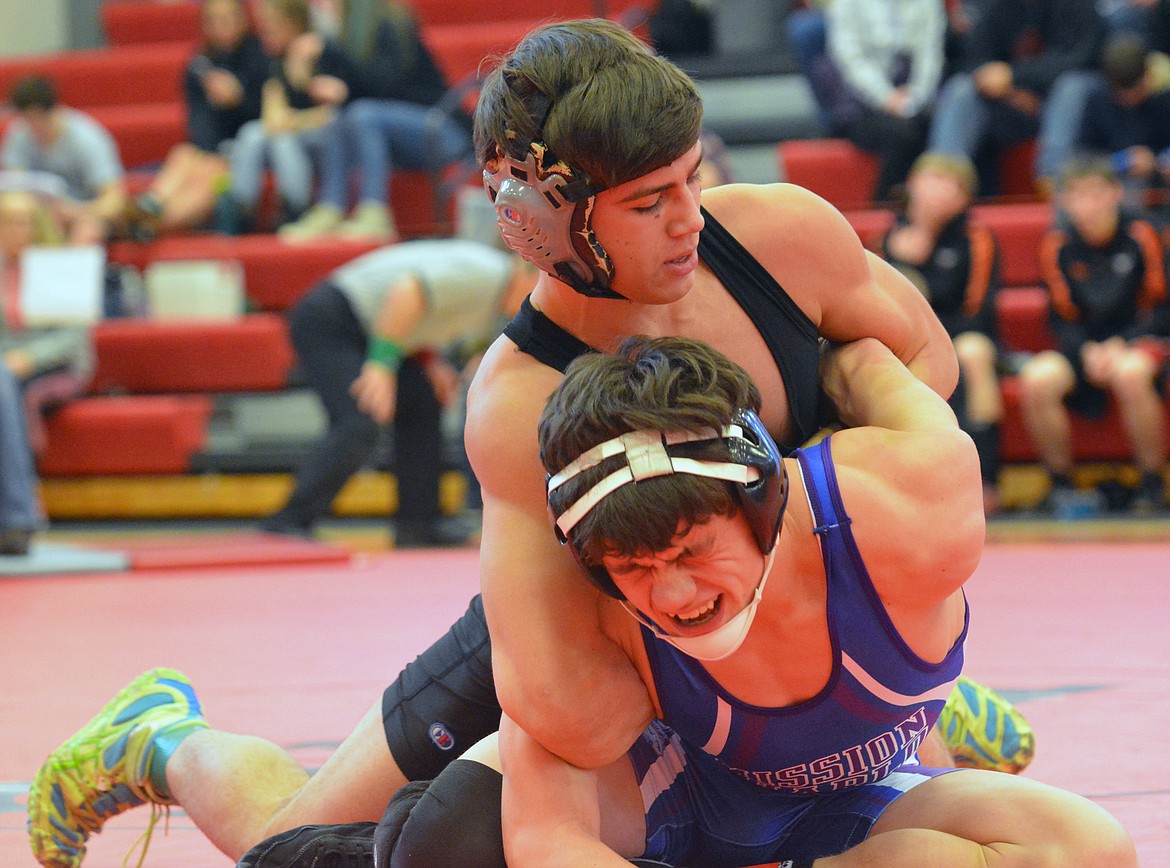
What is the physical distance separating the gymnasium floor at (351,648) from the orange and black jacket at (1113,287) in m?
1.00

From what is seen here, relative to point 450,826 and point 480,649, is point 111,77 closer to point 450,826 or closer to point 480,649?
point 480,649

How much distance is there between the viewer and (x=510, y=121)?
1.87m

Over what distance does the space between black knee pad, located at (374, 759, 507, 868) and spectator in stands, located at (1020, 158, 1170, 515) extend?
17.5 ft

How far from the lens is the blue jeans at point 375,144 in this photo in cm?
868

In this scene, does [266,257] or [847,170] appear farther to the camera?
[266,257]

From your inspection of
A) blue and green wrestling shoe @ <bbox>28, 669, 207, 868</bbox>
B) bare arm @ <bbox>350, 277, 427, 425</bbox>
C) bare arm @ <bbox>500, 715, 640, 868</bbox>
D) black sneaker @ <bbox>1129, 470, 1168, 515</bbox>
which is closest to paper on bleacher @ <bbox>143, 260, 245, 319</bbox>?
bare arm @ <bbox>350, 277, 427, 425</bbox>

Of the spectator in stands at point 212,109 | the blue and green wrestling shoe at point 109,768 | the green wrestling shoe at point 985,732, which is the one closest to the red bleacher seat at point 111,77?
the spectator in stands at point 212,109

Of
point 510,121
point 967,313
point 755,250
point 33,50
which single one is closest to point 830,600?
point 755,250

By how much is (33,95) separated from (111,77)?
198cm

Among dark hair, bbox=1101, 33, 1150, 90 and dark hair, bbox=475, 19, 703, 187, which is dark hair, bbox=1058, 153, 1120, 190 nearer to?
dark hair, bbox=1101, 33, 1150, 90

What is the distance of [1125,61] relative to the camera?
7.57 m

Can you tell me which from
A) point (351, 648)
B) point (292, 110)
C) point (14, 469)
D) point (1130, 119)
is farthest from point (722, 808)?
point (292, 110)

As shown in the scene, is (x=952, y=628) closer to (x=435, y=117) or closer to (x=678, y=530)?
(x=678, y=530)

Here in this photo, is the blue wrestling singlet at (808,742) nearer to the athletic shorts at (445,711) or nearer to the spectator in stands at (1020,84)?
the athletic shorts at (445,711)
